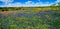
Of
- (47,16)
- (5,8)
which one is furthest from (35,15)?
(5,8)

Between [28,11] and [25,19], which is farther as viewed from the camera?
[28,11]

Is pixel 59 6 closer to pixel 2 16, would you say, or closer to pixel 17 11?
pixel 17 11

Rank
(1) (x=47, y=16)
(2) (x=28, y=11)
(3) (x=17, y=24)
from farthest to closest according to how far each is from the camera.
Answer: (2) (x=28, y=11) < (1) (x=47, y=16) < (3) (x=17, y=24)

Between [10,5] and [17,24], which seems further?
[10,5]

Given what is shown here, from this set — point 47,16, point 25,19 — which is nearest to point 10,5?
point 25,19

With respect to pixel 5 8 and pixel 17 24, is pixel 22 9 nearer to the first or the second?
pixel 5 8

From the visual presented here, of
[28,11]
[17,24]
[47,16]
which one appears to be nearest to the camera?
[17,24]
